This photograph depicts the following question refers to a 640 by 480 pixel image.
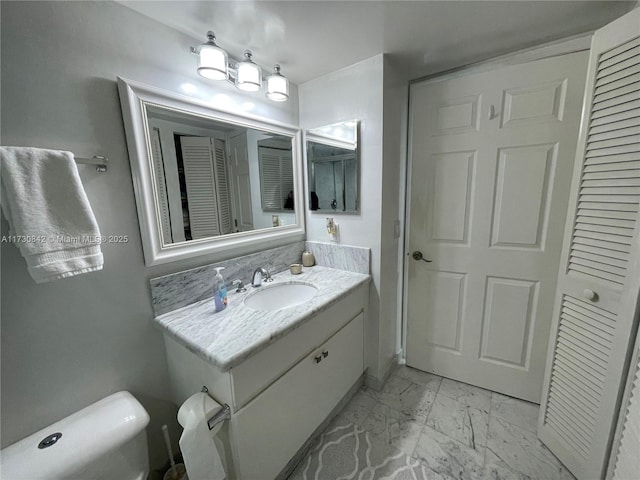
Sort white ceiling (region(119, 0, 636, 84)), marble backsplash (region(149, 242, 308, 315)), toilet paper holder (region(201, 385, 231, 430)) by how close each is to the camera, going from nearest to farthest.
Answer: toilet paper holder (region(201, 385, 231, 430)) → white ceiling (region(119, 0, 636, 84)) → marble backsplash (region(149, 242, 308, 315))

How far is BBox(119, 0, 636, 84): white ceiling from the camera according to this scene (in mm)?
986

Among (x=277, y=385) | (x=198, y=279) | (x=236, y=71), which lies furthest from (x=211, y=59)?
(x=277, y=385)

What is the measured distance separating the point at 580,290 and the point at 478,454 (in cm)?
95

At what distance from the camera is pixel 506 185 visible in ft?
4.59

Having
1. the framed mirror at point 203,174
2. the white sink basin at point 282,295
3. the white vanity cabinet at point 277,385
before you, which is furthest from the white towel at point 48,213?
the white sink basin at point 282,295

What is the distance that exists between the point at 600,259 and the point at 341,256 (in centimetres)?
118

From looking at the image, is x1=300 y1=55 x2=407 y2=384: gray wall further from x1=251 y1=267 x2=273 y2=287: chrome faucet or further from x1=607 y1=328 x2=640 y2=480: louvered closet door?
x1=607 y1=328 x2=640 y2=480: louvered closet door

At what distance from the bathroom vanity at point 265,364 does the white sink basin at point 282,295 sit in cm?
2

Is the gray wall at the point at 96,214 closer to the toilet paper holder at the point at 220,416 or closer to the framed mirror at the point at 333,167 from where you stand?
the toilet paper holder at the point at 220,416

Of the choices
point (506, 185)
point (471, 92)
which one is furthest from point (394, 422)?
point (471, 92)

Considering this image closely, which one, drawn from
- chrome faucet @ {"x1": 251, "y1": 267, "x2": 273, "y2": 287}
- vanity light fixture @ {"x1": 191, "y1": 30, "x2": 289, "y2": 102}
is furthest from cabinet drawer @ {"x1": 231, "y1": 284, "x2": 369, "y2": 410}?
vanity light fixture @ {"x1": 191, "y1": 30, "x2": 289, "y2": 102}

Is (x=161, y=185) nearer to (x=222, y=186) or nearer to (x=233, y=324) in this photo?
(x=222, y=186)

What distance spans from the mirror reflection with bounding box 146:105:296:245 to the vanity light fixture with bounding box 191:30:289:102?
0.65 feet

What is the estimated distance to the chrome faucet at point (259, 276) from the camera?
1412 mm
